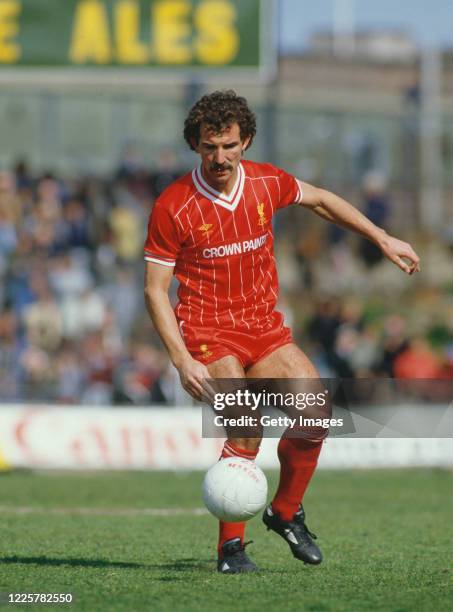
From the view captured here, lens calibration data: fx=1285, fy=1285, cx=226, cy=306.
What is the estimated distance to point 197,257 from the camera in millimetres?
7215

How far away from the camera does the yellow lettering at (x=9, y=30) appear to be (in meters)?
17.3

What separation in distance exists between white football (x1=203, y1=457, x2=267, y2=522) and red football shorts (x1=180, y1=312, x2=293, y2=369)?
0.63 m

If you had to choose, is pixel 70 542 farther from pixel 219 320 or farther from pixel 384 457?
pixel 384 457

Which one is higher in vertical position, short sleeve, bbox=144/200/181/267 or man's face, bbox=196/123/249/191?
man's face, bbox=196/123/249/191

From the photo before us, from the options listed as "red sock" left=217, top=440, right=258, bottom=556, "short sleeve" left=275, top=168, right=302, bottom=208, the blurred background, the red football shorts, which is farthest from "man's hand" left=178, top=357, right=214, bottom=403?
the blurred background

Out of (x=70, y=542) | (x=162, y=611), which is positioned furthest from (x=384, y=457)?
(x=162, y=611)

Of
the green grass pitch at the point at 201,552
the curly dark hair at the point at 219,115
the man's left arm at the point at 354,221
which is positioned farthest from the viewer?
the man's left arm at the point at 354,221

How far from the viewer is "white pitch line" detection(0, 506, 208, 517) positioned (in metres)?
11.1

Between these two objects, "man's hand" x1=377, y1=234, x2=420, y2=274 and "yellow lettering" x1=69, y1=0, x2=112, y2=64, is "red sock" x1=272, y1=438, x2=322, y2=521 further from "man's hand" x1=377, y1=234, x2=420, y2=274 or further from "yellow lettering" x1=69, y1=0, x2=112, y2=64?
"yellow lettering" x1=69, y1=0, x2=112, y2=64

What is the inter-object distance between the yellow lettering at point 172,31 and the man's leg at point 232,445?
1089cm

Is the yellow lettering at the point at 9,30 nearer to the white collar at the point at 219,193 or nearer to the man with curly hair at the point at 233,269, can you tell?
the man with curly hair at the point at 233,269

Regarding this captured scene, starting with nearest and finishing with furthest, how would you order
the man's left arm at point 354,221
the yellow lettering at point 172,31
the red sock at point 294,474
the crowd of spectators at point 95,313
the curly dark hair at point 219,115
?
the curly dark hair at point 219,115
the man's left arm at point 354,221
the red sock at point 294,474
the yellow lettering at point 172,31
the crowd of spectators at point 95,313

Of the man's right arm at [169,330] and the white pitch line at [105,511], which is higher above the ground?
the man's right arm at [169,330]

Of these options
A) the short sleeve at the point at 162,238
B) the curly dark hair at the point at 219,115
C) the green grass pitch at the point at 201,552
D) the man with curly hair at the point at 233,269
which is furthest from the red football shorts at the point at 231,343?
the green grass pitch at the point at 201,552
